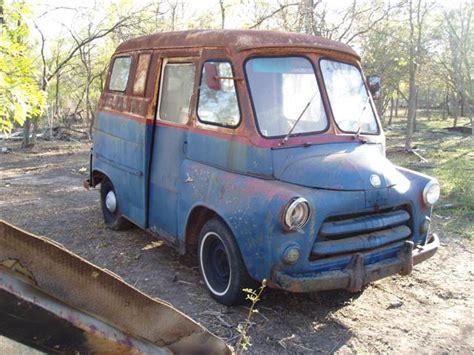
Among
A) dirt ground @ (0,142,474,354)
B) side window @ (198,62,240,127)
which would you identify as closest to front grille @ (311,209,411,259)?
dirt ground @ (0,142,474,354)

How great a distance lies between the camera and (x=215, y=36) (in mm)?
4680

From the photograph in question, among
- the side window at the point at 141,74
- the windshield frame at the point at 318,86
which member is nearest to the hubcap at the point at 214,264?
the windshield frame at the point at 318,86

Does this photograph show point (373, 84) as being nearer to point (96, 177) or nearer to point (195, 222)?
point (195, 222)

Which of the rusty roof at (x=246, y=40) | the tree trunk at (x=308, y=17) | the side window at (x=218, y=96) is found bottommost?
the side window at (x=218, y=96)

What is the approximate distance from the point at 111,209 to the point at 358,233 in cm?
373

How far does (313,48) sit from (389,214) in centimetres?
171

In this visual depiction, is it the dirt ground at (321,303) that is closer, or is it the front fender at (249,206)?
the front fender at (249,206)

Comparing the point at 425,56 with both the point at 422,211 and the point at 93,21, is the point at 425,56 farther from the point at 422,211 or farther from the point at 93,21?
the point at 422,211

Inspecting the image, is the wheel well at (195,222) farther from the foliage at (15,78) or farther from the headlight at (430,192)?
the headlight at (430,192)

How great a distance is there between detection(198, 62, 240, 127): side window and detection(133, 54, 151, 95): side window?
1.07m

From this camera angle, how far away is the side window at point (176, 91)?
4.97 meters

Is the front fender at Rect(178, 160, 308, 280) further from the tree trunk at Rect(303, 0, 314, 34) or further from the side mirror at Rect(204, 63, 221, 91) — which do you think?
the tree trunk at Rect(303, 0, 314, 34)

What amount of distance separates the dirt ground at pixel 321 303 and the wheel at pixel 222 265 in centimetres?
14

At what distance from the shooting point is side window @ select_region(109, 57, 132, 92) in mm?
6098
